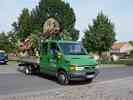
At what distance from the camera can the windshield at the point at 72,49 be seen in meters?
16.7

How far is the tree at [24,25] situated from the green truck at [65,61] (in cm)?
4183

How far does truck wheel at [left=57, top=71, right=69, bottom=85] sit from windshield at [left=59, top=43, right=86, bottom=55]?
3.51 feet

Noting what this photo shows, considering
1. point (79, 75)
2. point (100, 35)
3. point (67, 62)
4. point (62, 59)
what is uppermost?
point (100, 35)

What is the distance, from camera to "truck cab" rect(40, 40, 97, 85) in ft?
51.5

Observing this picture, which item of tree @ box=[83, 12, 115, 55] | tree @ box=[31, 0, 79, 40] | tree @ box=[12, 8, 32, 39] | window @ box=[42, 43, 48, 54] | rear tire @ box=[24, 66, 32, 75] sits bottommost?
rear tire @ box=[24, 66, 32, 75]

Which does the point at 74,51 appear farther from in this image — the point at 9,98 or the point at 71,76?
the point at 9,98

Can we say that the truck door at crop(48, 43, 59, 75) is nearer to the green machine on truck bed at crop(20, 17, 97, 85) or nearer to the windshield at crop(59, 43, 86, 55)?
the green machine on truck bed at crop(20, 17, 97, 85)

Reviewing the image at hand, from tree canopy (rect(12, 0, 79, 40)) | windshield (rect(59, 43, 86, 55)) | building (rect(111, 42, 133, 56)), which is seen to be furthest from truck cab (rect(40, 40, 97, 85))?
building (rect(111, 42, 133, 56))

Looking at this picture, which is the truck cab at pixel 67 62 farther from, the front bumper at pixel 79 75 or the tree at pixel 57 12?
the tree at pixel 57 12

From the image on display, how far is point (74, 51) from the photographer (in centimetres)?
1684

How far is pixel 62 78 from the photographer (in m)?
16.2

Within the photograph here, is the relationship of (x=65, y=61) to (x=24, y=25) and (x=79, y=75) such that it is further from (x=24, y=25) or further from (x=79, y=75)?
(x=24, y=25)

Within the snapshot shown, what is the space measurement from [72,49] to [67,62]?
131cm

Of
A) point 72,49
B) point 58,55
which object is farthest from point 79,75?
point 72,49
